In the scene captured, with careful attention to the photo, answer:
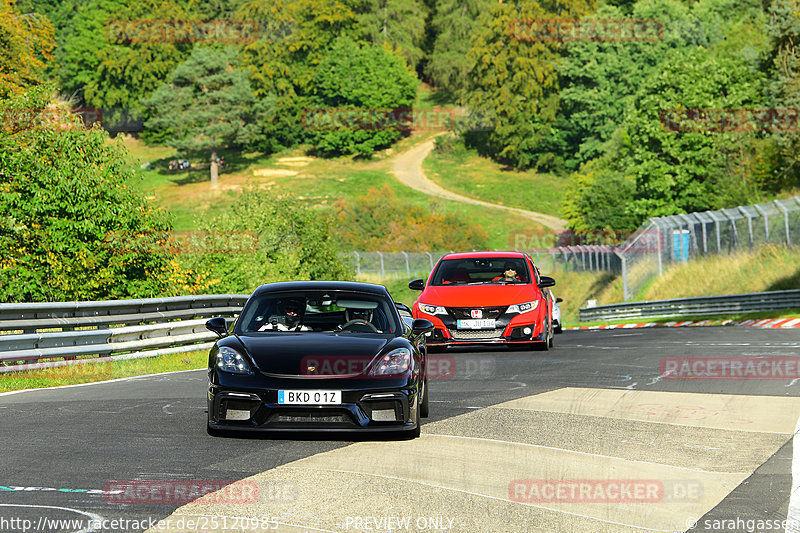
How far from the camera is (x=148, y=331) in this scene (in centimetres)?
1894

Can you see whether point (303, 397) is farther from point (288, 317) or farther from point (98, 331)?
point (98, 331)

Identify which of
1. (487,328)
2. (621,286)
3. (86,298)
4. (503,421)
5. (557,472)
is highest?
(557,472)

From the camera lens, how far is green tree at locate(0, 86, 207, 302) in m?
24.8

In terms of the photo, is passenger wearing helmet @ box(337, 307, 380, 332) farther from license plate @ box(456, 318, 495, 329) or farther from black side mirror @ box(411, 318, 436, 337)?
license plate @ box(456, 318, 495, 329)

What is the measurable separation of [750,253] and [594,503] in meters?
35.5

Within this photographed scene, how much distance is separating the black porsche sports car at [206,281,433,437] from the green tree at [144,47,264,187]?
99.0 m

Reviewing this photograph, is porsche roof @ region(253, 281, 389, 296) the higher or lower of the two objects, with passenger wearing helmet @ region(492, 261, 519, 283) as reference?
higher

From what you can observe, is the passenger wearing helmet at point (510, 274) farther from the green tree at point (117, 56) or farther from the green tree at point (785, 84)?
the green tree at point (117, 56)

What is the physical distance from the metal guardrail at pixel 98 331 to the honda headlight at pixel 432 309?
442 centimetres

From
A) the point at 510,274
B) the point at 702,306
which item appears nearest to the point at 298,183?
the point at 702,306

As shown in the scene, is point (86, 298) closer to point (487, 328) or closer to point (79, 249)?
point (79, 249)

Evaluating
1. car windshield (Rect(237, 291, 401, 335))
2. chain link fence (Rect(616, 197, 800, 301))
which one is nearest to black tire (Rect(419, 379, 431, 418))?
car windshield (Rect(237, 291, 401, 335))

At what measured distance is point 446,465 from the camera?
805 centimetres

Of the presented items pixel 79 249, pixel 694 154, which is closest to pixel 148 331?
pixel 79 249
